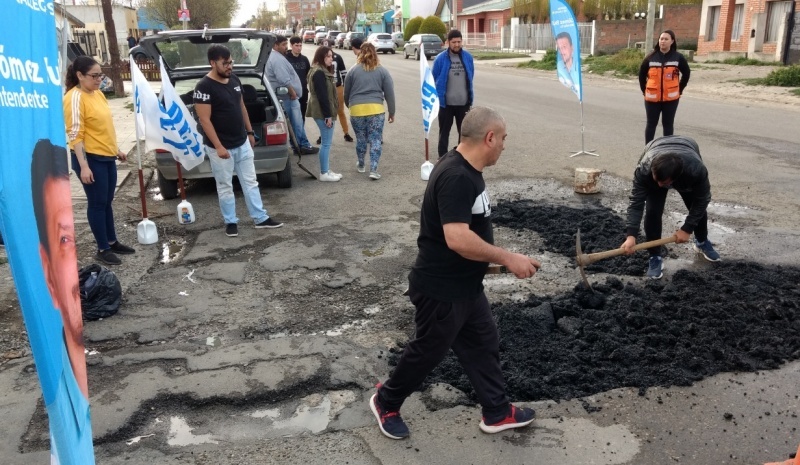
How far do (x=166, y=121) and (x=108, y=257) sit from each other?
1574 millimetres

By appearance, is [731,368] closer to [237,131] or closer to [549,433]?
[549,433]

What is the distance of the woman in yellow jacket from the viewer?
28.3ft

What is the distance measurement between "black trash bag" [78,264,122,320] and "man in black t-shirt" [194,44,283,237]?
187 cm

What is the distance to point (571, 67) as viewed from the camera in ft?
33.7

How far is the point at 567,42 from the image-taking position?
1008cm

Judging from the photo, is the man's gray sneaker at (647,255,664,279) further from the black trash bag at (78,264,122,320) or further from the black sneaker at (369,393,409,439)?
the black trash bag at (78,264,122,320)

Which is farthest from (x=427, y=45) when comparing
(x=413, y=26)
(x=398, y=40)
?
(x=413, y=26)

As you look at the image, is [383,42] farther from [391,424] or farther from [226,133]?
[391,424]

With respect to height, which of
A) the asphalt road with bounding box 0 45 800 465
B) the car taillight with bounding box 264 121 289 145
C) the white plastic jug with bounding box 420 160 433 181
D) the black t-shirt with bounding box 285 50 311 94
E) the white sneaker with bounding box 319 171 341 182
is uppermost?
the black t-shirt with bounding box 285 50 311 94

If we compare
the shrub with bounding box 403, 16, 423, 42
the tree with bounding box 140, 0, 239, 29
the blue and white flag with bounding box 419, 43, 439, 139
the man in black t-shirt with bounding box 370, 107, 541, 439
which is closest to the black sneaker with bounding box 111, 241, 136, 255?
the man in black t-shirt with bounding box 370, 107, 541, 439

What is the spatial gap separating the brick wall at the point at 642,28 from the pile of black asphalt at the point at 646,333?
33068 millimetres

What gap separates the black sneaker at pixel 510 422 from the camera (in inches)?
131

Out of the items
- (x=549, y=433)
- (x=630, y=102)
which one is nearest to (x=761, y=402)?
(x=549, y=433)

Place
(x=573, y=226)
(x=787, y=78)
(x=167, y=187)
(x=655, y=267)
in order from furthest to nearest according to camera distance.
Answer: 1. (x=787, y=78)
2. (x=167, y=187)
3. (x=573, y=226)
4. (x=655, y=267)
